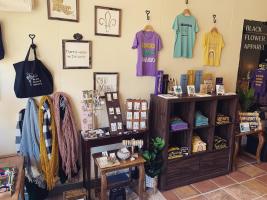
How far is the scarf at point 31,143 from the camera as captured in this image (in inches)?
81.9

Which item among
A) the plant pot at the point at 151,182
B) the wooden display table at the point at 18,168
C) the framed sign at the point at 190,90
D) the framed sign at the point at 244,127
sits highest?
the framed sign at the point at 190,90

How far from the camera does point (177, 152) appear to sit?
2.56 m

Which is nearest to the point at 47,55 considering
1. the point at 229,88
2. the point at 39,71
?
the point at 39,71

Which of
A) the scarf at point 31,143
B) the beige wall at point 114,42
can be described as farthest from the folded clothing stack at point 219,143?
the scarf at point 31,143

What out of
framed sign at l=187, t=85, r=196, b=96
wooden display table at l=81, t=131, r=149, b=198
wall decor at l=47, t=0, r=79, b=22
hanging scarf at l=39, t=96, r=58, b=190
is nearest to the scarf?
hanging scarf at l=39, t=96, r=58, b=190

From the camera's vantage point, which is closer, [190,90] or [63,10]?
[63,10]

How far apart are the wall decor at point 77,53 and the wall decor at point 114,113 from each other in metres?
0.39

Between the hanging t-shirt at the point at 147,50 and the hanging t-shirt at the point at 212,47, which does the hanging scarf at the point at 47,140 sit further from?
the hanging t-shirt at the point at 212,47

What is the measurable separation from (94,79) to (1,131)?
0.98 meters

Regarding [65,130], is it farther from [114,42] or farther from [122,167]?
[114,42]

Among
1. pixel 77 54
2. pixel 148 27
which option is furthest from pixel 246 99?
pixel 77 54

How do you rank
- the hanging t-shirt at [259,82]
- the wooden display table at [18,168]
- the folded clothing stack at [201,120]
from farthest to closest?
the hanging t-shirt at [259,82], the folded clothing stack at [201,120], the wooden display table at [18,168]

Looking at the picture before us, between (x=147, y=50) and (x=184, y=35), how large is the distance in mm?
511

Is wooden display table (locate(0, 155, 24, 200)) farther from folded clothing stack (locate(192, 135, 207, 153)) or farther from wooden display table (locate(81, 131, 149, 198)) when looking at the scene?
folded clothing stack (locate(192, 135, 207, 153))
